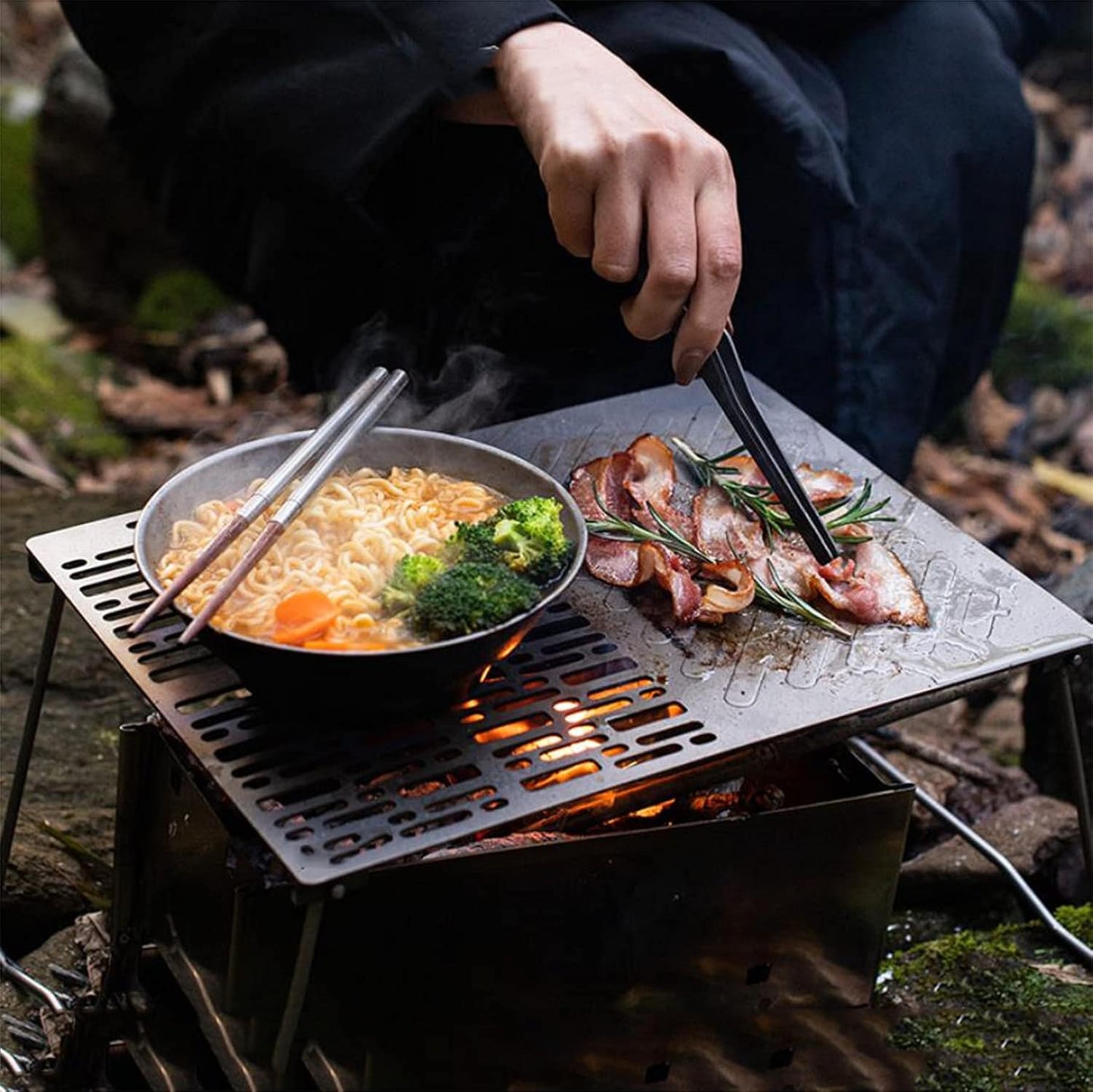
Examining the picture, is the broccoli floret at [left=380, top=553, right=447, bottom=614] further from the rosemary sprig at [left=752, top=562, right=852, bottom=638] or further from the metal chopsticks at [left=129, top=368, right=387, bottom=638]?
the rosemary sprig at [left=752, top=562, right=852, bottom=638]

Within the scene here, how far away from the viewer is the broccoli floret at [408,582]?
252 centimetres

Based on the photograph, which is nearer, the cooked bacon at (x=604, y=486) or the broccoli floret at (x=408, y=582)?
the broccoli floret at (x=408, y=582)

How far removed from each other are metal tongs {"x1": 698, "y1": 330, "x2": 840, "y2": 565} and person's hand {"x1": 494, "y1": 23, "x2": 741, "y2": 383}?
0.26ft

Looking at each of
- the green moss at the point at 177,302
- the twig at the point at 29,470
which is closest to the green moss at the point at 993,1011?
the twig at the point at 29,470

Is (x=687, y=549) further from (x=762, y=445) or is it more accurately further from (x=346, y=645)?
(x=346, y=645)

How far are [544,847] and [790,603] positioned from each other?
0.69 metres

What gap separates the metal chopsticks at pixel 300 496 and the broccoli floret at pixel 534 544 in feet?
1.04

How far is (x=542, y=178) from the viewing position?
3.20m

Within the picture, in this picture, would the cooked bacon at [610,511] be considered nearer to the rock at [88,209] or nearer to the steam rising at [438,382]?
the steam rising at [438,382]

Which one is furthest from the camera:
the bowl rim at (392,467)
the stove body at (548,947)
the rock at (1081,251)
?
the rock at (1081,251)

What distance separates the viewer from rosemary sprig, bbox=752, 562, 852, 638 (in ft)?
9.34

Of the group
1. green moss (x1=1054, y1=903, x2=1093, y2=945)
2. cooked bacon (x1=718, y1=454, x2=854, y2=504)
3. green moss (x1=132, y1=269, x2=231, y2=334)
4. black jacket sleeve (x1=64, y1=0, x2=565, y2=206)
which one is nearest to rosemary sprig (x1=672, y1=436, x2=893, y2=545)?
cooked bacon (x1=718, y1=454, x2=854, y2=504)

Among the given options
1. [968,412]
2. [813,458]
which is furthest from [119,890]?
[968,412]

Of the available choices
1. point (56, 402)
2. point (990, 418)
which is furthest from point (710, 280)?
point (56, 402)
